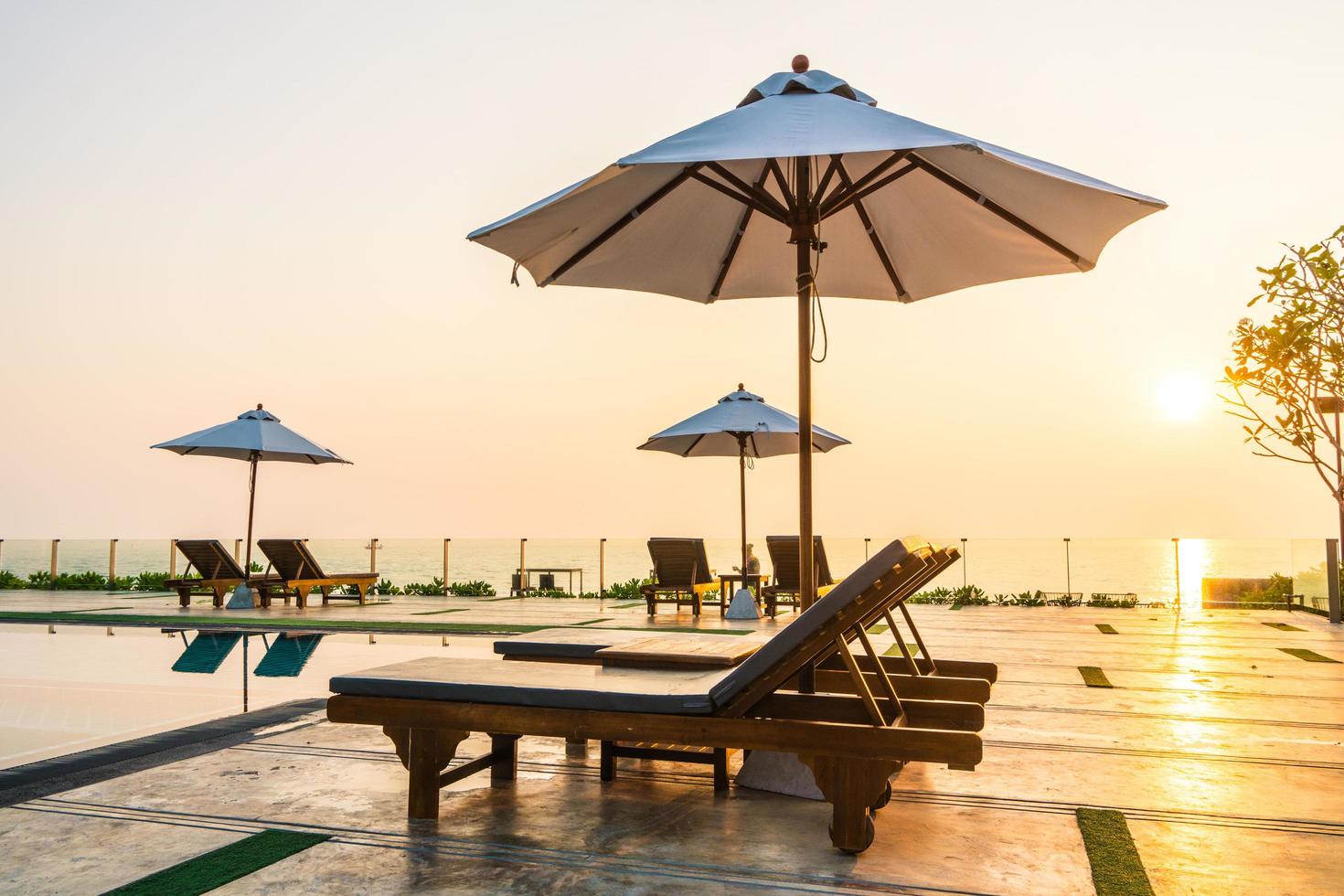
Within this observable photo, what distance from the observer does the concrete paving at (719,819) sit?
2588 mm

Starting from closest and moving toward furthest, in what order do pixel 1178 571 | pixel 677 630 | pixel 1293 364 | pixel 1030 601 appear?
1. pixel 1293 364
2. pixel 677 630
3. pixel 1178 571
4. pixel 1030 601

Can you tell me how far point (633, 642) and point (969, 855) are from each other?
5.91ft

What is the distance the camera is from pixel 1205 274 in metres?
15.0

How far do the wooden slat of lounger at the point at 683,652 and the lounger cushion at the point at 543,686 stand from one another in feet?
0.17

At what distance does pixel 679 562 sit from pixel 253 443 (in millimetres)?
6812

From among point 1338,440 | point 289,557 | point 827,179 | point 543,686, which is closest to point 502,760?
point 543,686

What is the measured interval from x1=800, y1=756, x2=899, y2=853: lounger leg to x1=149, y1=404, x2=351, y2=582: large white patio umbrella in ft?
40.4

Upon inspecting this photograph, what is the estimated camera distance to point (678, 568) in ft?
39.3

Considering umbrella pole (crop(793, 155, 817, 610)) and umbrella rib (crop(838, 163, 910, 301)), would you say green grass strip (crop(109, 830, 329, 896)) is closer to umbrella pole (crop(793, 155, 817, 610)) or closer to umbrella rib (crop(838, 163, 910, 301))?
umbrella pole (crop(793, 155, 817, 610))

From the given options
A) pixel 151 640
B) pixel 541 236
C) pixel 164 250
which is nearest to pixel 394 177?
pixel 164 250

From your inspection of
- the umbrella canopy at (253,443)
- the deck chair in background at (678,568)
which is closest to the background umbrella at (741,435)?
the deck chair in background at (678,568)

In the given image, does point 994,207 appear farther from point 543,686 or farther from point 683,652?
→ point 543,686

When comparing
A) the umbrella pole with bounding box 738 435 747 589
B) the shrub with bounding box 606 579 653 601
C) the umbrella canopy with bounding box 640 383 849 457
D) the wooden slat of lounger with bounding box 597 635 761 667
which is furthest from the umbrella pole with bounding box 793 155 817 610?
the shrub with bounding box 606 579 653 601

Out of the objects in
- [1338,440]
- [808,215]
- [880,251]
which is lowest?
[1338,440]
